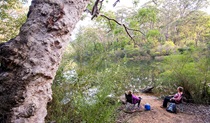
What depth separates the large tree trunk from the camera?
0.84m

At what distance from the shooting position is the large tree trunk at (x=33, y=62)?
84 cm

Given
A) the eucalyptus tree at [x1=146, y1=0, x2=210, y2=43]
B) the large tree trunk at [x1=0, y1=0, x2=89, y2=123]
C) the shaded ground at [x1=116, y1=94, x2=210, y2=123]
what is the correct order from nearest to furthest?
the large tree trunk at [x1=0, y1=0, x2=89, y2=123], the shaded ground at [x1=116, y1=94, x2=210, y2=123], the eucalyptus tree at [x1=146, y1=0, x2=210, y2=43]

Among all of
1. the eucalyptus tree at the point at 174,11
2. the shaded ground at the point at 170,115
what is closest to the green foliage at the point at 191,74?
the shaded ground at the point at 170,115

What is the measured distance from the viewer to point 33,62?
0.86m

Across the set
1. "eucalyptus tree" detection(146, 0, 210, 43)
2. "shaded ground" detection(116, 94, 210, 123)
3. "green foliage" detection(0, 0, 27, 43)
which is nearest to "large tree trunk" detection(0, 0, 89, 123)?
"shaded ground" detection(116, 94, 210, 123)

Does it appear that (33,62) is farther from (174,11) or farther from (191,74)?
(174,11)

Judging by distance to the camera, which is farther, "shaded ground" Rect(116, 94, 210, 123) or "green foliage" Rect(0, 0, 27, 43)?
"green foliage" Rect(0, 0, 27, 43)

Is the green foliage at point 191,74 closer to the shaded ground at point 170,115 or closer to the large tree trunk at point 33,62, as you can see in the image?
the shaded ground at point 170,115

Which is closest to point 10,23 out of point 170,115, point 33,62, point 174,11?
point 170,115

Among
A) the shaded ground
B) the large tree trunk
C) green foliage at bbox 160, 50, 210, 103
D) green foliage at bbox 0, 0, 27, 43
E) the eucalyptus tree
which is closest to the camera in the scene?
the large tree trunk

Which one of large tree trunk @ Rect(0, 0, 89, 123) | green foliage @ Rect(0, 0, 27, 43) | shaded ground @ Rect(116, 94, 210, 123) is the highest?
green foliage @ Rect(0, 0, 27, 43)

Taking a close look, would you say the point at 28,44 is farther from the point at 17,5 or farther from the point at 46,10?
the point at 17,5

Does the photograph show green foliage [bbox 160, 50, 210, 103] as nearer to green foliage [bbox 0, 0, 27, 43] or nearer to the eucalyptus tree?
green foliage [bbox 0, 0, 27, 43]

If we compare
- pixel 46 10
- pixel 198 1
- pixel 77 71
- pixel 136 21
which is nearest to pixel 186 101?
pixel 136 21
